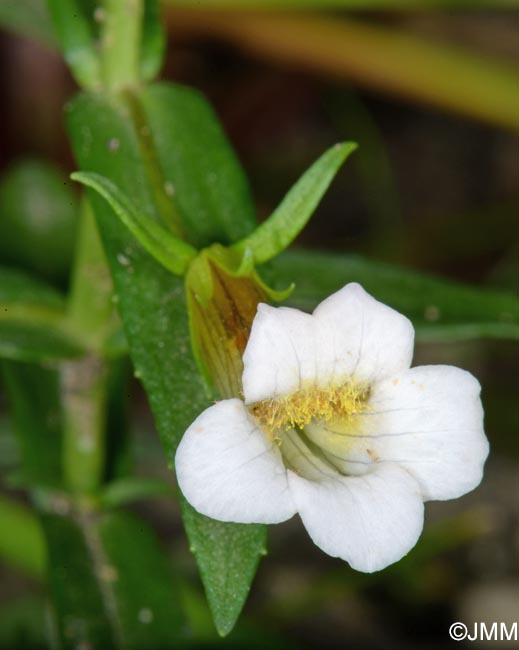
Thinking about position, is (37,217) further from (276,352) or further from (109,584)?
(276,352)

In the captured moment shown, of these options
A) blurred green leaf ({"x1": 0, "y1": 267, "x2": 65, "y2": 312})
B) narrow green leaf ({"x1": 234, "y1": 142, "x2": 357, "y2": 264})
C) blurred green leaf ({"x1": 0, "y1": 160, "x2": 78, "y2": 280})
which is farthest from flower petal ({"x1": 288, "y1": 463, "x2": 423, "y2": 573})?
blurred green leaf ({"x1": 0, "y1": 160, "x2": 78, "y2": 280})

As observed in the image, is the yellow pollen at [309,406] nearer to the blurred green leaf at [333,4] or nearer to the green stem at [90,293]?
the green stem at [90,293]

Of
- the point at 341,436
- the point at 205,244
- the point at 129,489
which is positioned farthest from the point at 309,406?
the point at 129,489

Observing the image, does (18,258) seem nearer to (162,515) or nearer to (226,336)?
(162,515)

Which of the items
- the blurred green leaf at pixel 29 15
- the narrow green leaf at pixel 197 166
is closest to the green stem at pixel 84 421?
the narrow green leaf at pixel 197 166

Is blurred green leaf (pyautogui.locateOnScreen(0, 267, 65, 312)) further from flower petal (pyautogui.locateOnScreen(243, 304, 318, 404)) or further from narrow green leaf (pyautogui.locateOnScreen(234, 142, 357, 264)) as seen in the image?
flower petal (pyautogui.locateOnScreen(243, 304, 318, 404))
